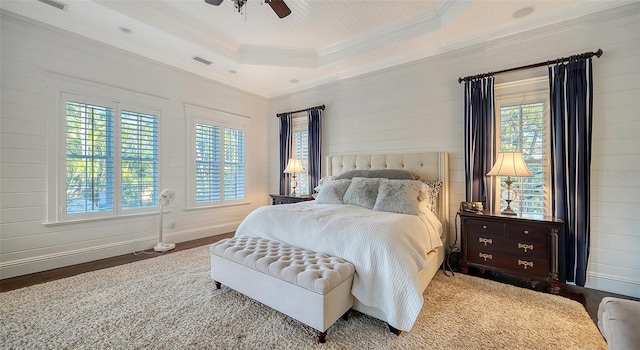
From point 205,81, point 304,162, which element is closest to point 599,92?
Answer: point 304,162

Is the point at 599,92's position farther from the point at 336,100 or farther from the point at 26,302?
the point at 26,302

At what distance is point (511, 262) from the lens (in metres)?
2.76

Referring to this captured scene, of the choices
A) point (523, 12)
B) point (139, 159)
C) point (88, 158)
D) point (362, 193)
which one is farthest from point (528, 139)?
point (88, 158)

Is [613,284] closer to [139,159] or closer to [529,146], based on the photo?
[529,146]

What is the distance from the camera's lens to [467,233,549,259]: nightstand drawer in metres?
2.63

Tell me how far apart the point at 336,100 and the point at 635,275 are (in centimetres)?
440

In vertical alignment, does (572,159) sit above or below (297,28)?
below

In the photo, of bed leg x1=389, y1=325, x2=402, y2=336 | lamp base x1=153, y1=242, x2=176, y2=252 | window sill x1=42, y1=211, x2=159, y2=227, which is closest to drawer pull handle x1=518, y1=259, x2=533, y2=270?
bed leg x1=389, y1=325, x2=402, y2=336

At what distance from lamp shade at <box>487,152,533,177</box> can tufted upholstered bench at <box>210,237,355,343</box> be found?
2.15m

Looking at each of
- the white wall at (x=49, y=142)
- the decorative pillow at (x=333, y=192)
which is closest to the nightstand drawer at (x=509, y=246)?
the decorative pillow at (x=333, y=192)

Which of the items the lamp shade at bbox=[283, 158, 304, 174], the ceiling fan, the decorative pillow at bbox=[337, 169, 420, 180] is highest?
the ceiling fan

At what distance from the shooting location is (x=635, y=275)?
2557 millimetres

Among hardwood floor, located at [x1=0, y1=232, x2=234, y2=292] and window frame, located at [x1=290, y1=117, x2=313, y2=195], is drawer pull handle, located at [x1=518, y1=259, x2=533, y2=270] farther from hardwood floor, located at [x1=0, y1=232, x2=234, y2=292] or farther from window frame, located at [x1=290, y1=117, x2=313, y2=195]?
hardwood floor, located at [x1=0, y1=232, x2=234, y2=292]

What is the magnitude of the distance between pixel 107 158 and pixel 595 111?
6065 mm
